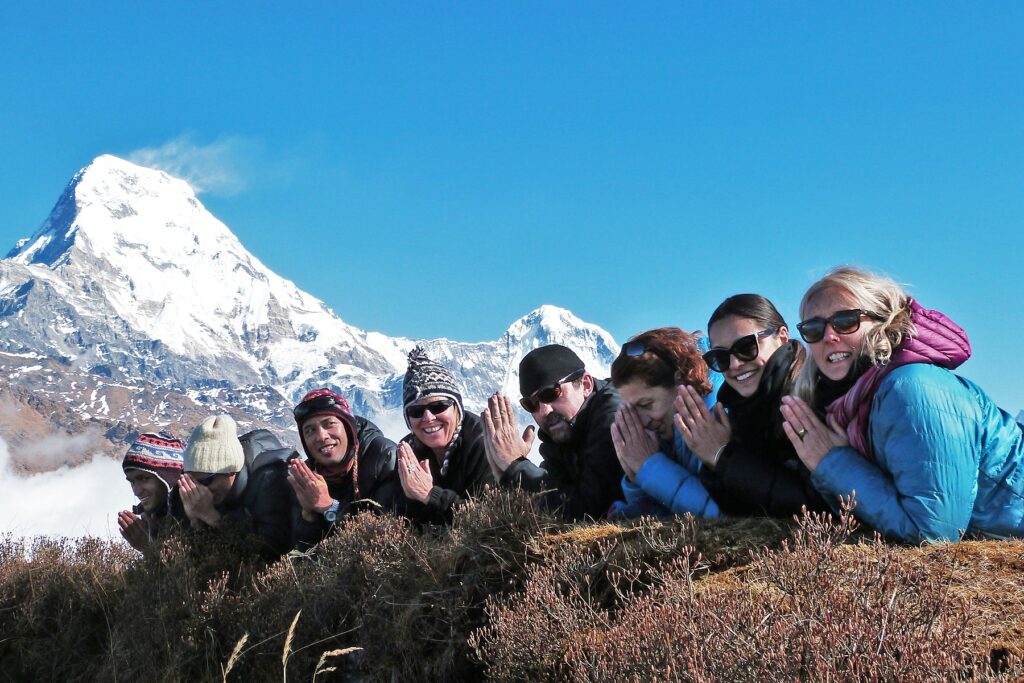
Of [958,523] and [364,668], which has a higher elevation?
[958,523]

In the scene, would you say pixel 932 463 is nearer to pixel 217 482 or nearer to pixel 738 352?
pixel 738 352

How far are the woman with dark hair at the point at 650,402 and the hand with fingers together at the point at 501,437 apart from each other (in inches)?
30.2

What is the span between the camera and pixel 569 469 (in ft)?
18.8

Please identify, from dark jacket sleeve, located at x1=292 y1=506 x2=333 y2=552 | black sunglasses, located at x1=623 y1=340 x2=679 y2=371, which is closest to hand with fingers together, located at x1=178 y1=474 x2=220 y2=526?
dark jacket sleeve, located at x1=292 y1=506 x2=333 y2=552

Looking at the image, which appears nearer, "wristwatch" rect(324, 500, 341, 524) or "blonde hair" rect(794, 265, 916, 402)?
"blonde hair" rect(794, 265, 916, 402)

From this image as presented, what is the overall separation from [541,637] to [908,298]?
87.8 inches

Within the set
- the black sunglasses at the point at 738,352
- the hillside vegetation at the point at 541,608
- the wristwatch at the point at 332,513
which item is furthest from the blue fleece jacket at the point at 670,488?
the wristwatch at the point at 332,513

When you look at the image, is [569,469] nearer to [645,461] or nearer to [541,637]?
[645,461]

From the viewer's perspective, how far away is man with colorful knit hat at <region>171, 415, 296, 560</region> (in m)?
6.95

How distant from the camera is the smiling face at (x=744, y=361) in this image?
15.4 feet

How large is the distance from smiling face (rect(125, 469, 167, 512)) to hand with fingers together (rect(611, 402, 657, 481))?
499 centimetres

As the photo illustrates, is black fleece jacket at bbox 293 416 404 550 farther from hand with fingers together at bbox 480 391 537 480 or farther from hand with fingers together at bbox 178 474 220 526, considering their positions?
hand with fingers together at bbox 480 391 537 480

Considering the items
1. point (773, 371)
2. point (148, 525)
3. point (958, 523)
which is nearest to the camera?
point (958, 523)

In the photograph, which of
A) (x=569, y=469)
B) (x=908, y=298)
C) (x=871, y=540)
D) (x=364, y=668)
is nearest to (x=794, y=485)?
(x=871, y=540)
